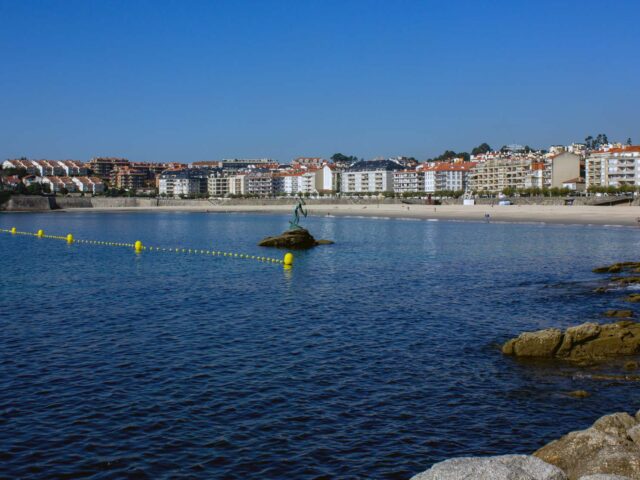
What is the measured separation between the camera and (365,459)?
512 inches

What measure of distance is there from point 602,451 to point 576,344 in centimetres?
1162

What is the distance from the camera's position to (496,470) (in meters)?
8.17

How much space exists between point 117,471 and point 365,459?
4643 millimetres

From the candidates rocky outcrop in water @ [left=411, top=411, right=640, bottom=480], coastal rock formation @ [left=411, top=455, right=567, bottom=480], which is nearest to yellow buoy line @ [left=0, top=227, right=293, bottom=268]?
rocky outcrop in water @ [left=411, top=411, right=640, bottom=480]

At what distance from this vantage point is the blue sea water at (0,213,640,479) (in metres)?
13.4

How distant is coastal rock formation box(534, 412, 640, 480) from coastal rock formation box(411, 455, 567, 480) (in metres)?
0.57

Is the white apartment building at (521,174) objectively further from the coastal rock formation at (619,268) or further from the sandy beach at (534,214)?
the coastal rock formation at (619,268)

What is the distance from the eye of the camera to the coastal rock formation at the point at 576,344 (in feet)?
66.5

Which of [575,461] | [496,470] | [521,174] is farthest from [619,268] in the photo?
[521,174]

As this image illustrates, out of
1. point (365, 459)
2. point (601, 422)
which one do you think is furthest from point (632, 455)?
point (365, 459)

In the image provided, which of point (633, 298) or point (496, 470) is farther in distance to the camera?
point (633, 298)

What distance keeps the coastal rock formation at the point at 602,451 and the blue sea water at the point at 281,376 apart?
9.22 feet

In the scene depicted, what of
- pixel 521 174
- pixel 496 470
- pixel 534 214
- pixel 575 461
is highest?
pixel 521 174

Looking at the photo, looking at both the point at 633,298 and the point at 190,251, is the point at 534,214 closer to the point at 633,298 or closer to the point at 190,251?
the point at 190,251
